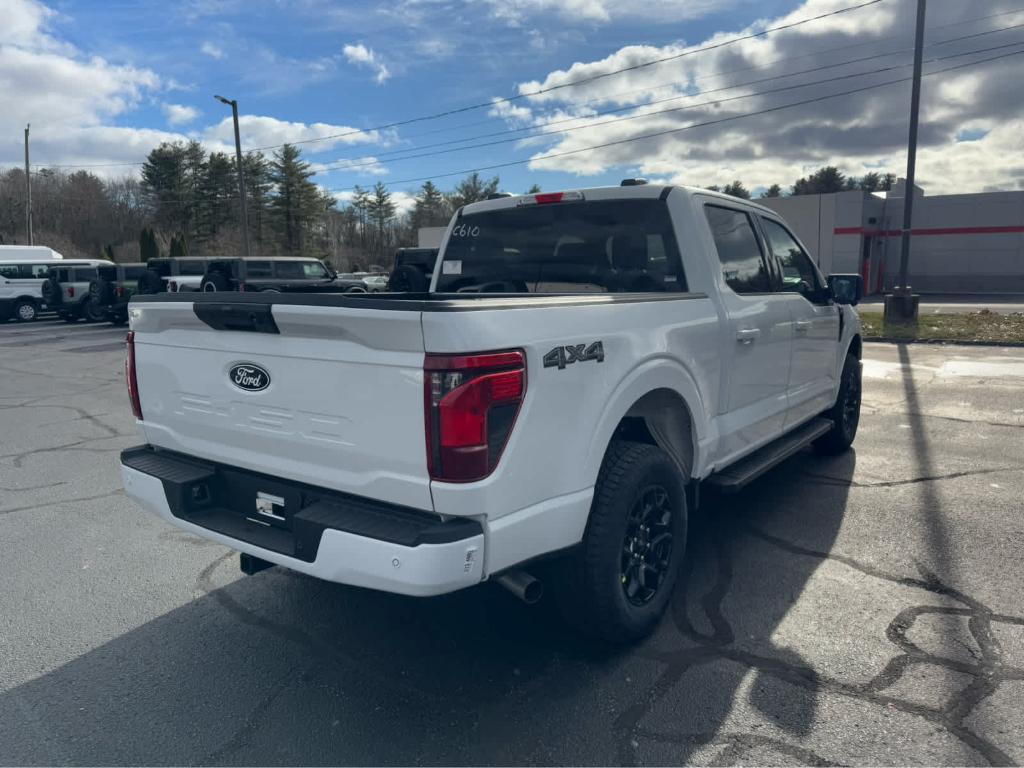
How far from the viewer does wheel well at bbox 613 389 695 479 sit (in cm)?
347

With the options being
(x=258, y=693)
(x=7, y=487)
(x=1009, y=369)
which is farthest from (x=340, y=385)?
(x=1009, y=369)

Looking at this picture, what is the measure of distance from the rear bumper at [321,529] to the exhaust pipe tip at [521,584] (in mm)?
180

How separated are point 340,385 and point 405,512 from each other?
0.49m

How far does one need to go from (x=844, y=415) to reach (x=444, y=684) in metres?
4.63

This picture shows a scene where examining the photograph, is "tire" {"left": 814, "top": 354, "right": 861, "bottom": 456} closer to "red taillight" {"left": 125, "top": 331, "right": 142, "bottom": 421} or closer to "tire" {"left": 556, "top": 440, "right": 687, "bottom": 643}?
"tire" {"left": 556, "top": 440, "right": 687, "bottom": 643}

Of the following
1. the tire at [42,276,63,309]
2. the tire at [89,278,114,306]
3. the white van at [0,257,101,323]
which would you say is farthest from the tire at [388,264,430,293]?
the white van at [0,257,101,323]

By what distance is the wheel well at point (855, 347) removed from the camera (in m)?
6.52

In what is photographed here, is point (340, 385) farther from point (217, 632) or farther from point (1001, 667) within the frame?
point (1001, 667)

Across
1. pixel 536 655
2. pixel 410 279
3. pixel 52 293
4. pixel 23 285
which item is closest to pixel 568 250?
pixel 410 279

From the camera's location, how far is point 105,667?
3.23m

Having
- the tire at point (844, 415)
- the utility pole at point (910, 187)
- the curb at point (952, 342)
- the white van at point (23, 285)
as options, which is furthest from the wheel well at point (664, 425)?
the white van at point (23, 285)

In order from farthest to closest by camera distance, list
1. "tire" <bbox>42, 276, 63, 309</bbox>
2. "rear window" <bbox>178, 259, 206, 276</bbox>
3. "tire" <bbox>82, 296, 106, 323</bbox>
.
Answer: "rear window" <bbox>178, 259, 206, 276</bbox>
"tire" <bbox>42, 276, 63, 309</bbox>
"tire" <bbox>82, 296, 106, 323</bbox>

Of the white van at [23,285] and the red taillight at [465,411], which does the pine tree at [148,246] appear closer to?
the white van at [23,285]

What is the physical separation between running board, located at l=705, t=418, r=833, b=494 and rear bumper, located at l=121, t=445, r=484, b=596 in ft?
6.51
